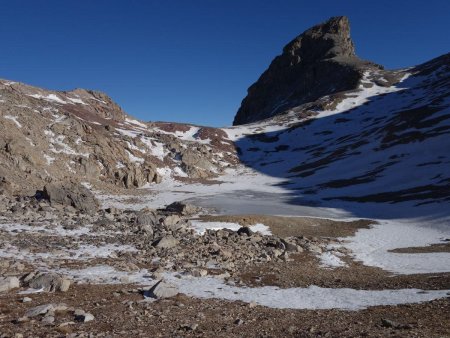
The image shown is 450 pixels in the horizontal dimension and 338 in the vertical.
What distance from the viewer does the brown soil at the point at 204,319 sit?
12414mm

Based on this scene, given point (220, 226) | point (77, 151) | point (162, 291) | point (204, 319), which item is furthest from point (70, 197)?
point (77, 151)

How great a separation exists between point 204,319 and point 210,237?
15.6 meters

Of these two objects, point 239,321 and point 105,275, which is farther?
point 105,275

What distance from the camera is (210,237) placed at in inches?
1166

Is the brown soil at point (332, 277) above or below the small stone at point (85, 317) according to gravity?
below

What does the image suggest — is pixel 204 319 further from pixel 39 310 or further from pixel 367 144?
pixel 367 144

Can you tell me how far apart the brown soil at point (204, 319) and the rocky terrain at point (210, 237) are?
72 mm

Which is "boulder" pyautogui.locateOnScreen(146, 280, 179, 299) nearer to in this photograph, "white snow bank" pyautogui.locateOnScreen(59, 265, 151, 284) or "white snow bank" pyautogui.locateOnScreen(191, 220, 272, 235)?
"white snow bank" pyautogui.locateOnScreen(59, 265, 151, 284)

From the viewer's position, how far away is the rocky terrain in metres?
14.2

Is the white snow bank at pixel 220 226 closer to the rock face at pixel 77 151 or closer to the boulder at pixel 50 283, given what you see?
the boulder at pixel 50 283

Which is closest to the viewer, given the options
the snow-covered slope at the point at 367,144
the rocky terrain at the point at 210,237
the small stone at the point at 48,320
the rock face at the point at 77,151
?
the small stone at the point at 48,320

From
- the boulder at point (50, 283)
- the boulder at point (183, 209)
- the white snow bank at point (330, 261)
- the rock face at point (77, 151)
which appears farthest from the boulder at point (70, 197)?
the white snow bank at point (330, 261)

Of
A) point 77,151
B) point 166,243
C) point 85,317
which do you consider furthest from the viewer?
point 77,151

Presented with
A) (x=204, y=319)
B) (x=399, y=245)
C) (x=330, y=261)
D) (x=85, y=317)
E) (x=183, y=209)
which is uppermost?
(x=183, y=209)
